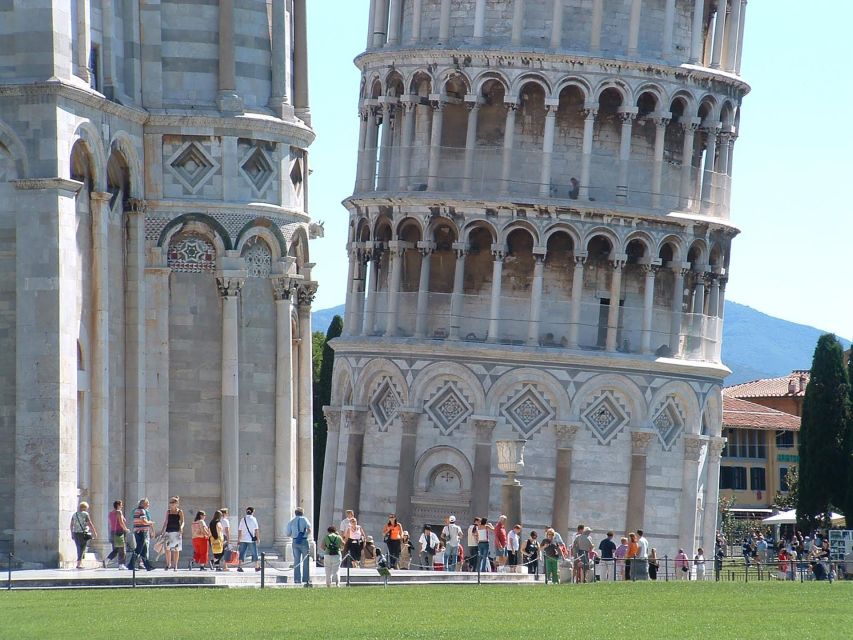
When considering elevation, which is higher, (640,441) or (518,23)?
(518,23)

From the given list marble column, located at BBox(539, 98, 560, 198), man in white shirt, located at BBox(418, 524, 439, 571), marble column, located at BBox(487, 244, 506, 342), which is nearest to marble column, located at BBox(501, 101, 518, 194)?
marble column, located at BBox(539, 98, 560, 198)

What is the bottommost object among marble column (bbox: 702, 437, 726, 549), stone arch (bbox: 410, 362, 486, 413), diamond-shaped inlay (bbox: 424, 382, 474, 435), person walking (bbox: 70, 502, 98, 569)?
marble column (bbox: 702, 437, 726, 549)

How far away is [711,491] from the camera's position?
317ft

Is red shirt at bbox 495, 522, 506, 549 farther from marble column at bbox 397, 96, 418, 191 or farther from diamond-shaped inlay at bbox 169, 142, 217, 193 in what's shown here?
marble column at bbox 397, 96, 418, 191

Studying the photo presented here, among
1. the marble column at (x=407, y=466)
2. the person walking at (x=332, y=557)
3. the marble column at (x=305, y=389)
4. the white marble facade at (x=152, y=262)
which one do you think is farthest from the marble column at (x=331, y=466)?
the person walking at (x=332, y=557)

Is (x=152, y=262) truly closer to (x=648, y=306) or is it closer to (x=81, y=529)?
(x=81, y=529)

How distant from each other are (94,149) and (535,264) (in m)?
37.1

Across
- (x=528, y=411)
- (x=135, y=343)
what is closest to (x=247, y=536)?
(x=135, y=343)

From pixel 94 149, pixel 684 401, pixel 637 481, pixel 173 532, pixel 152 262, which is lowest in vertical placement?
pixel 637 481

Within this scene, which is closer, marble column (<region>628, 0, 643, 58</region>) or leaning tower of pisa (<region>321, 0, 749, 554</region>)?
leaning tower of pisa (<region>321, 0, 749, 554</region>)

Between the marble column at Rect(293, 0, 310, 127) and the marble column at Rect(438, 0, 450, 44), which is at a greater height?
the marble column at Rect(438, 0, 450, 44)

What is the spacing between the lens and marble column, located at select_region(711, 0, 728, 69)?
312 feet

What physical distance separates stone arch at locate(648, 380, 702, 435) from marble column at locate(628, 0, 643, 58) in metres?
11.3

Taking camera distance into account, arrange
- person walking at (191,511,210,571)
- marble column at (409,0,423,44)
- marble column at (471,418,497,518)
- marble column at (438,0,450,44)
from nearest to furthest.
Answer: person walking at (191,511,210,571), marble column at (471,418,497,518), marble column at (438,0,450,44), marble column at (409,0,423,44)
